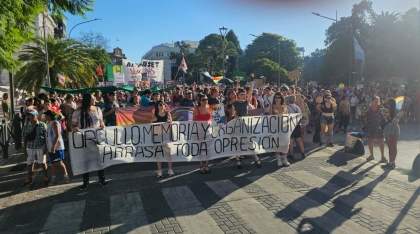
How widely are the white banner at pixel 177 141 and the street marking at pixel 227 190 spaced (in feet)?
3.16

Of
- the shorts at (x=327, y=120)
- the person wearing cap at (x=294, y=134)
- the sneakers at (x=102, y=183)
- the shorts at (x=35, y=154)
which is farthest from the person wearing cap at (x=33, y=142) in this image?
the shorts at (x=327, y=120)

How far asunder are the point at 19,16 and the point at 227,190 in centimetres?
569

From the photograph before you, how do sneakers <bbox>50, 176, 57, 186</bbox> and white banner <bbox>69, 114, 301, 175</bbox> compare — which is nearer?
white banner <bbox>69, 114, 301, 175</bbox>

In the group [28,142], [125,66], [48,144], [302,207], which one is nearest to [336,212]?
[302,207]

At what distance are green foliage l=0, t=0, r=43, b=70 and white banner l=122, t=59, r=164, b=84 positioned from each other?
Result: 30.2 feet

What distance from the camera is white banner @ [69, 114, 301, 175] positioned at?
6.84 metres

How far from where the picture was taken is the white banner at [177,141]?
6.84 m

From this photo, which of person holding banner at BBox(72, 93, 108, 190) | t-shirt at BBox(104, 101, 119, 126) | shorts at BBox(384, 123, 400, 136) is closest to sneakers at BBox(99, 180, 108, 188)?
person holding banner at BBox(72, 93, 108, 190)

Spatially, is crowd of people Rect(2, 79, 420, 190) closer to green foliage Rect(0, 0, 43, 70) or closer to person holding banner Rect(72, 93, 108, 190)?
person holding banner Rect(72, 93, 108, 190)

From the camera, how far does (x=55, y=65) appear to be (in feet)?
82.8

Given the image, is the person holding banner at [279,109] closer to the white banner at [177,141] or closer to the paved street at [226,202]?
the white banner at [177,141]

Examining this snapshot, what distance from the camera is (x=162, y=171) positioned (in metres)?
7.95

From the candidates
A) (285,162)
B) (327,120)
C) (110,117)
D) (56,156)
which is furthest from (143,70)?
(285,162)

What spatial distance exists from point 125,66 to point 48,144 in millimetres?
11823
